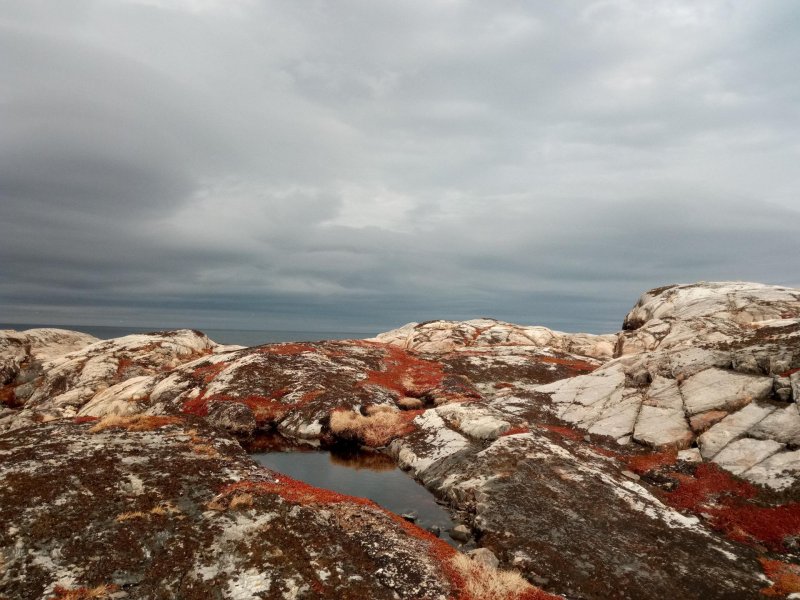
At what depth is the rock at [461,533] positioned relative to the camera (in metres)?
26.1

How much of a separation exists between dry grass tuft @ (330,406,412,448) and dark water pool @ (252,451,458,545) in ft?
7.28

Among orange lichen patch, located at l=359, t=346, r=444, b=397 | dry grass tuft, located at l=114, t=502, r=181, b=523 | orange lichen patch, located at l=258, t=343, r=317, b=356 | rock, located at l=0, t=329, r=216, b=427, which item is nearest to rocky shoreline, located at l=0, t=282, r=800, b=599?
dry grass tuft, located at l=114, t=502, r=181, b=523

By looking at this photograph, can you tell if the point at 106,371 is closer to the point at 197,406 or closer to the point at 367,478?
the point at 197,406

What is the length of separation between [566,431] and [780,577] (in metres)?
21.2

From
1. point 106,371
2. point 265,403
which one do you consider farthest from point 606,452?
point 106,371

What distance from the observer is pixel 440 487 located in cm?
3316

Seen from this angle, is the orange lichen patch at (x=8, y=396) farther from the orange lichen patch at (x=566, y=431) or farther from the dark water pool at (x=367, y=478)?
the orange lichen patch at (x=566, y=431)

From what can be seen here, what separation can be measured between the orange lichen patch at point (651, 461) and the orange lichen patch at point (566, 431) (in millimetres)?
5150

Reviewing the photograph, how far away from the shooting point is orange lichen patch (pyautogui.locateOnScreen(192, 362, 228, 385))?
193ft

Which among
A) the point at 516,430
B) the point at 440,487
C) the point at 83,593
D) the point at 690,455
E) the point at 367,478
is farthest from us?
the point at 516,430

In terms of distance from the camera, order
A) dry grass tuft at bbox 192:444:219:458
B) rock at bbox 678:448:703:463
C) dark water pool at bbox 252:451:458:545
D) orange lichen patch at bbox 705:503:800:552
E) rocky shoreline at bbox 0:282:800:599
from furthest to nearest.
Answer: rock at bbox 678:448:703:463 → dry grass tuft at bbox 192:444:219:458 → dark water pool at bbox 252:451:458:545 → orange lichen patch at bbox 705:503:800:552 → rocky shoreline at bbox 0:282:800:599

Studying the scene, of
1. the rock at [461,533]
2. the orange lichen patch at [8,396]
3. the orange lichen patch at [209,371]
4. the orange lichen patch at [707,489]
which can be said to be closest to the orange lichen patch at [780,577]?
the orange lichen patch at [707,489]

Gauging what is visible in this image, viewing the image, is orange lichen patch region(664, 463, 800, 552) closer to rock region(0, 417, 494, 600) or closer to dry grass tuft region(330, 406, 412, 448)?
rock region(0, 417, 494, 600)

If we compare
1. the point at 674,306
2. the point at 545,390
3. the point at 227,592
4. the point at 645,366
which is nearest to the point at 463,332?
the point at 674,306
